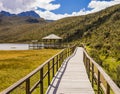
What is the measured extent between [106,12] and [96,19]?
7837 mm

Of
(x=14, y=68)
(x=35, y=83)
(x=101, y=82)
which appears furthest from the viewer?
(x=14, y=68)

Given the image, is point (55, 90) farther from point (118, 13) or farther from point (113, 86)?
point (118, 13)

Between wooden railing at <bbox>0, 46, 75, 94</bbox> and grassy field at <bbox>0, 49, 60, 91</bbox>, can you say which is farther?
grassy field at <bbox>0, 49, 60, 91</bbox>

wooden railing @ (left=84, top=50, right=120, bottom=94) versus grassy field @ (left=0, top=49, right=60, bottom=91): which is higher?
wooden railing @ (left=84, top=50, right=120, bottom=94)

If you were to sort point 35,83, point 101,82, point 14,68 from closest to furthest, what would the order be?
point 35,83
point 101,82
point 14,68

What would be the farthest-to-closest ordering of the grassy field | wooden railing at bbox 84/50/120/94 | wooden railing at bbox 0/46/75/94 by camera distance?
1. the grassy field
2. wooden railing at bbox 0/46/75/94
3. wooden railing at bbox 84/50/120/94

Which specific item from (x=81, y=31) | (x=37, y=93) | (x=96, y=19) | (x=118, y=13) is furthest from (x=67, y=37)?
(x=37, y=93)

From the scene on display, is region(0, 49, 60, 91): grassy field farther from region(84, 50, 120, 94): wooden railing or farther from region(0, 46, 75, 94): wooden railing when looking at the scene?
region(84, 50, 120, 94): wooden railing

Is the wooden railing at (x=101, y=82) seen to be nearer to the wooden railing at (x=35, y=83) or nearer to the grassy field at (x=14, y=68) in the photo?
the wooden railing at (x=35, y=83)

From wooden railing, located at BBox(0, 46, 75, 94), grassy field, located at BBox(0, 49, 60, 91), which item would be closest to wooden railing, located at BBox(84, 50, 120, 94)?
wooden railing, located at BBox(0, 46, 75, 94)

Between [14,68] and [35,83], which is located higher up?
[35,83]

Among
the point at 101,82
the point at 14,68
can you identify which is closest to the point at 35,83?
the point at 101,82

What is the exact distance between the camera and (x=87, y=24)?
484 feet

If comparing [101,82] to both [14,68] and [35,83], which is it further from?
[14,68]
